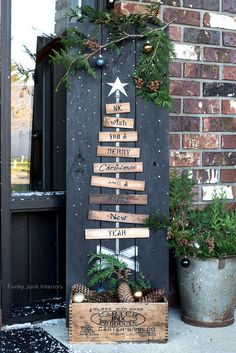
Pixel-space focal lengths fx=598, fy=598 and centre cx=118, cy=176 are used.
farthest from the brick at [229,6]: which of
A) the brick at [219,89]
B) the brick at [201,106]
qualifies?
the brick at [201,106]

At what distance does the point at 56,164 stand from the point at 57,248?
50 cm

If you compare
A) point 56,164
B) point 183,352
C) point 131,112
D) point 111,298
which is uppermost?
point 131,112

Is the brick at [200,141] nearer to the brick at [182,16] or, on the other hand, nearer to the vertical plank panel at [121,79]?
the vertical plank panel at [121,79]

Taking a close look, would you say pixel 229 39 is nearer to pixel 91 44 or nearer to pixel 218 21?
pixel 218 21

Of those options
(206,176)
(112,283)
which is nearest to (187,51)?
(206,176)

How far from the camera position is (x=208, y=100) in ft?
12.0

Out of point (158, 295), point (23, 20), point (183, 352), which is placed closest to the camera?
point (183, 352)

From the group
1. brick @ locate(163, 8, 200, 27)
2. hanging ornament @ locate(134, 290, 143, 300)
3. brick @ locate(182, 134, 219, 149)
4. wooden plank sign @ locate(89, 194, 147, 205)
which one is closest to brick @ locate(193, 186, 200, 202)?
brick @ locate(182, 134, 219, 149)

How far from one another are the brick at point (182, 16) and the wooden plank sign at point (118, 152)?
83 cm

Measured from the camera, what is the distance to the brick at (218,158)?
3.66m

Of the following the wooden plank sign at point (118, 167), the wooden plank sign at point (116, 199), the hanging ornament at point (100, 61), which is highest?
the hanging ornament at point (100, 61)

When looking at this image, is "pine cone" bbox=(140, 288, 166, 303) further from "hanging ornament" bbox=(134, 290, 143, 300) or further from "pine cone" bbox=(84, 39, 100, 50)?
"pine cone" bbox=(84, 39, 100, 50)

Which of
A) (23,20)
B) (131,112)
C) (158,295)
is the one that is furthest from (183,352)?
(23,20)

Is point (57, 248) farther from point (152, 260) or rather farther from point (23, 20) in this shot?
point (23, 20)
